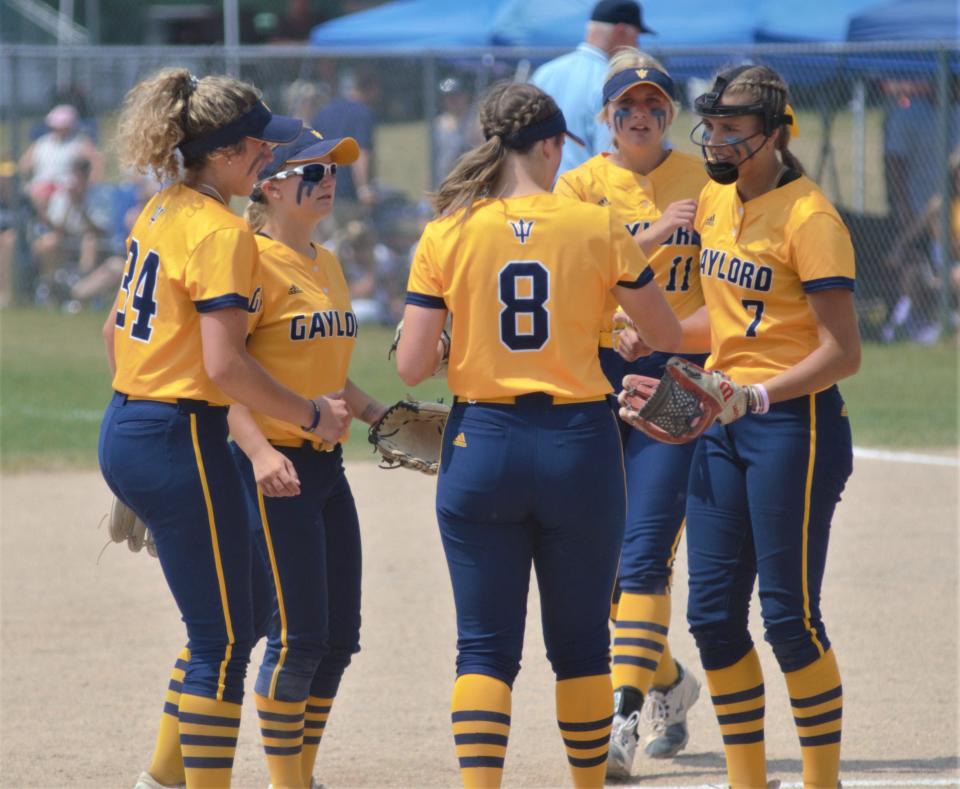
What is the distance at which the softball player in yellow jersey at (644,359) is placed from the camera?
4969 mm

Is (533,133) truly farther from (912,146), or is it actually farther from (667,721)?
(912,146)

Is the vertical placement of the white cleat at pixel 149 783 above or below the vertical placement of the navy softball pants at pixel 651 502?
below

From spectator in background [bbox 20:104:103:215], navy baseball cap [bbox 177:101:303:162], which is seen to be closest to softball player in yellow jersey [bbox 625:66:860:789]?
navy baseball cap [bbox 177:101:303:162]

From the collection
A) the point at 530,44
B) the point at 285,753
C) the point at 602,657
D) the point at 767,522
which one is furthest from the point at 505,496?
the point at 530,44

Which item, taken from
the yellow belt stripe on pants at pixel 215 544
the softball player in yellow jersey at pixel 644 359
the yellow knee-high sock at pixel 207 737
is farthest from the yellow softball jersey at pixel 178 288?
the softball player in yellow jersey at pixel 644 359

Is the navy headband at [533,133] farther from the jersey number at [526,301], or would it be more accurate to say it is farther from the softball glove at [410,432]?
the softball glove at [410,432]

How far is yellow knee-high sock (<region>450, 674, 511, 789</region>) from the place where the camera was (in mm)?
3848

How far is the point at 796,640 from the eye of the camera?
426 centimetres

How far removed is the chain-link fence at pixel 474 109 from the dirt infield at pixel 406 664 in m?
5.91

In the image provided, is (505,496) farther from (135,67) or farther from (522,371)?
(135,67)

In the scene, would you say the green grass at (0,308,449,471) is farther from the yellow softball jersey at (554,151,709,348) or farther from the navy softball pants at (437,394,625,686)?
the navy softball pants at (437,394,625,686)

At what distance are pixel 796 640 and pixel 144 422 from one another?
1860 millimetres

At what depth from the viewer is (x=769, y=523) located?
4.20 meters

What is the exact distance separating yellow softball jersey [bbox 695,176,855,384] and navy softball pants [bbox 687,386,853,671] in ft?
0.54
